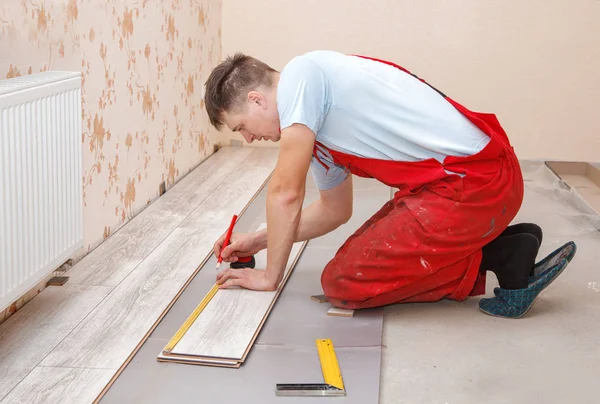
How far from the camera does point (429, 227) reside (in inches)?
90.9

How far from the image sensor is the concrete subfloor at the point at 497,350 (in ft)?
6.47

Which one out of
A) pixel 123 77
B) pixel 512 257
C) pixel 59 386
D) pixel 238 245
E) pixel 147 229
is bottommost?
pixel 147 229

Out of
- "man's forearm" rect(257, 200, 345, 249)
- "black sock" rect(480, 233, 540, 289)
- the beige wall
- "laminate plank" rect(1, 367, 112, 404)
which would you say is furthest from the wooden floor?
the beige wall

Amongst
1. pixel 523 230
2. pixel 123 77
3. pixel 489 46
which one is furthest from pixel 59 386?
pixel 489 46

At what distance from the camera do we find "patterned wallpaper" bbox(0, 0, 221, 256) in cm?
253

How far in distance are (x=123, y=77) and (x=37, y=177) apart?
1208mm

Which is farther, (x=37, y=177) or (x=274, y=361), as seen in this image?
(x=37, y=177)

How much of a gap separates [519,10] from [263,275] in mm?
2960

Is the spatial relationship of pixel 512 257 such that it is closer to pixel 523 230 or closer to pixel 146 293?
pixel 523 230

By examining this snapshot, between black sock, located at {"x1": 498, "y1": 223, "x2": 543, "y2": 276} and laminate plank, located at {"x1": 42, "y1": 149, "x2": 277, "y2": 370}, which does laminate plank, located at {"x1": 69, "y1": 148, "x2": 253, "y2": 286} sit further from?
black sock, located at {"x1": 498, "y1": 223, "x2": 543, "y2": 276}

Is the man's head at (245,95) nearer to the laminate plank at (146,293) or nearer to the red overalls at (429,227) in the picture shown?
the red overalls at (429,227)

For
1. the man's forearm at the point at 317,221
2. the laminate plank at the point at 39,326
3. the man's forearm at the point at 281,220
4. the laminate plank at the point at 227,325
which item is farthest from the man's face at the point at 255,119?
the laminate plank at the point at 39,326

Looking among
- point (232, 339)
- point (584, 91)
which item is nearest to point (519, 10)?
point (584, 91)

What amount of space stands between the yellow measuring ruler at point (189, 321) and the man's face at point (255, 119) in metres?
0.56
